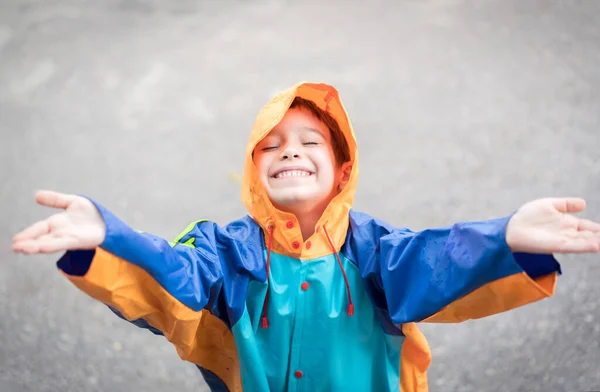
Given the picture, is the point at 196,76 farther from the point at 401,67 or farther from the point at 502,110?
the point at 502,110

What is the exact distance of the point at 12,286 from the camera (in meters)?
2.07

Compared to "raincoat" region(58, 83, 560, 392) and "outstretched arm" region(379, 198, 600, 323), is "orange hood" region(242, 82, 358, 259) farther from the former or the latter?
"outstretched arm" region(379, 198, 600, 323)

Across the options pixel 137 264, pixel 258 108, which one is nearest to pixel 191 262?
pixel 137 264

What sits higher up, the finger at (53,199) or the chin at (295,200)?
the finger at (53,199)

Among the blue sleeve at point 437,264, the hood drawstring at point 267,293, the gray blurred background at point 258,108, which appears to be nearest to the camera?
the blue sleeve at point 437,264

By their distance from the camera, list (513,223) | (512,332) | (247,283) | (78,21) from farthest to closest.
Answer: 1. (78,21)
2. (512,332)
3. (247,283)
4. (513,223)

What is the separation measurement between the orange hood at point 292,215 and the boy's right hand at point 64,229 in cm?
42

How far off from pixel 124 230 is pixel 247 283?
1.07 feet

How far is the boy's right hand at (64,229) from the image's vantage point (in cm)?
86

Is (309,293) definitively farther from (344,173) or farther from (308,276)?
(344,173)

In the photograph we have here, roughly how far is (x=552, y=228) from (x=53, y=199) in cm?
65

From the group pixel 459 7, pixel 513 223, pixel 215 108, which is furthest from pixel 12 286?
pixel 459 7

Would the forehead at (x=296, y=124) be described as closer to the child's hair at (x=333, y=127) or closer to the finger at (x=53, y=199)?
the child's hair at (x=333, y=127)

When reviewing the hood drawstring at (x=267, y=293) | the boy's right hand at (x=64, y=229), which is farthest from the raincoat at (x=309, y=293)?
the boy's right hand at (x=64, y=229)
